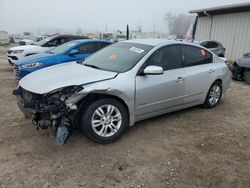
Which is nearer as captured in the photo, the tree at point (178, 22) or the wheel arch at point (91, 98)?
the wheel arch at point (91, 98)

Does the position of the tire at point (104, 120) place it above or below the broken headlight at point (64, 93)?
below

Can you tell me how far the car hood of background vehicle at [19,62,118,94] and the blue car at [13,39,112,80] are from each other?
2260 millimetres

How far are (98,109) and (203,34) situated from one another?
15.4m

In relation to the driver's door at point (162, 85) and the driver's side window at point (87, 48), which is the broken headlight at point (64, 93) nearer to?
the driver's door at point (162, 85)

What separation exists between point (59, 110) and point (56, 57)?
367cm

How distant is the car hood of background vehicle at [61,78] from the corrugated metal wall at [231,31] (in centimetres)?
1280

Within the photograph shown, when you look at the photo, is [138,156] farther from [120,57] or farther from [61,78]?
[120,57]

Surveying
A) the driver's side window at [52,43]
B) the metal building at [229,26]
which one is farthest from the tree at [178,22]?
the driver's side window at [52,43]

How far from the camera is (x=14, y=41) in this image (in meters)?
37.8

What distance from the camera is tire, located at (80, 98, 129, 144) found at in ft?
9.78

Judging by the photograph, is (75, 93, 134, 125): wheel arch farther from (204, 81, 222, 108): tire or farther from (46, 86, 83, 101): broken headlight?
(204, 81, 222, 108): tire

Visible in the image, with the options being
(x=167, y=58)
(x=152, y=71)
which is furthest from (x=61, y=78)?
(x=167, y=58)

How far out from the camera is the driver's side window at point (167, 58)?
3.63 metres

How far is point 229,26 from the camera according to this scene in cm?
1414
